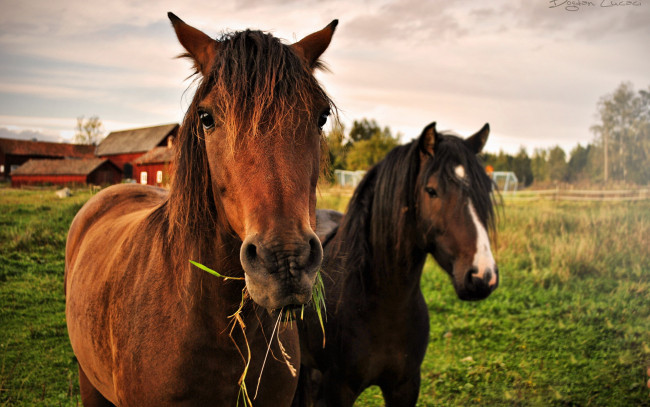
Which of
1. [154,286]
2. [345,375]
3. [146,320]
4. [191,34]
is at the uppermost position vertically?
[191,34]

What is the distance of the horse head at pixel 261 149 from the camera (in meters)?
1.30

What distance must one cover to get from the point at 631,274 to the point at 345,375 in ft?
24.2

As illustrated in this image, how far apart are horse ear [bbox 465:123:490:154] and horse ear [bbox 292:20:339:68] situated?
173 centimetres

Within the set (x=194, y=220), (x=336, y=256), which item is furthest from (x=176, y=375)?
(x=336, y=256)

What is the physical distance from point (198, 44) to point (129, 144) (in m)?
4.54

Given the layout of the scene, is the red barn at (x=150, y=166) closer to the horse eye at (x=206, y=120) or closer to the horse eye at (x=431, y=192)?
the horse eye at (x=431, y=192)

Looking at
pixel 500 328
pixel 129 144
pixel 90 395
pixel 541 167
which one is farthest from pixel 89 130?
pixel 541 167

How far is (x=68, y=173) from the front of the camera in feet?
18.2

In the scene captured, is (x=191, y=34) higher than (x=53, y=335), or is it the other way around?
(x=191, y=34)

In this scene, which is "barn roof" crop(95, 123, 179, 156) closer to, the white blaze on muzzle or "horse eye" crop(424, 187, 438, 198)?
"horse eye" crop(424, 187, 438, 198)

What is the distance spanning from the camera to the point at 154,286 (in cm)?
198

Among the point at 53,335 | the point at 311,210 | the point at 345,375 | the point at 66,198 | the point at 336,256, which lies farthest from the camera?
the point at 66,198

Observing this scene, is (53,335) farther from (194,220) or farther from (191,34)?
(191,34)

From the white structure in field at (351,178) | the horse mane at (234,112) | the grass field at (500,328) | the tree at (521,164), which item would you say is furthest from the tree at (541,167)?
the horse mane at (234,112)
